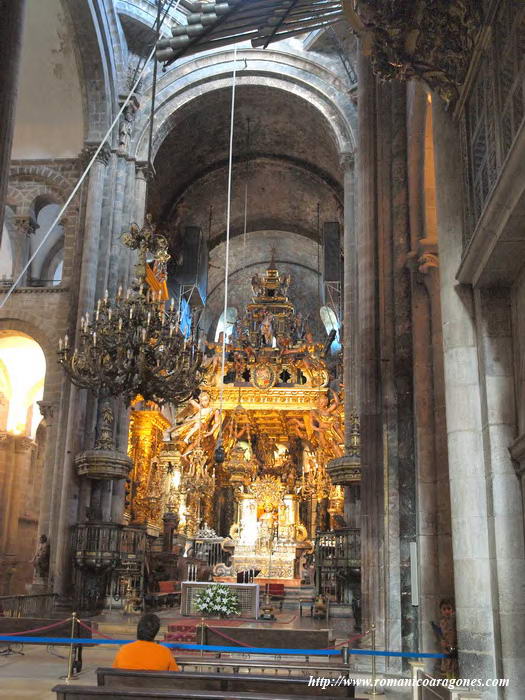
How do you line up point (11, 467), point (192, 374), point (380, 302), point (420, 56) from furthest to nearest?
1. point (11, 467)
2. point (192, 374)
3. point (380, 302)
4. point (420, 56)

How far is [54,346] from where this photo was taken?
58.4 ft

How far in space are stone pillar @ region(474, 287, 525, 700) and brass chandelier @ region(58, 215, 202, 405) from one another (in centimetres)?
692

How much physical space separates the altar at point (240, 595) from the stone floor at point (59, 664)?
1.01 feet

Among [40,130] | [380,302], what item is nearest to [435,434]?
[380,302]

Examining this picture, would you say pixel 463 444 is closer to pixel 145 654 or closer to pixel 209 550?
pixel 145 654

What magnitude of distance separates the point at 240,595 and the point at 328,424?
386 inches

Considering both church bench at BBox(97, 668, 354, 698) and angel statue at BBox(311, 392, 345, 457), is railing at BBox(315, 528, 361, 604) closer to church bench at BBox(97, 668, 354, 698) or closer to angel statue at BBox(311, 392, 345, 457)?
angel statue at BBox(311, 392, 345, 457)

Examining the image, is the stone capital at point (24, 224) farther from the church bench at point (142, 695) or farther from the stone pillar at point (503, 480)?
the church bench at point (142, 695)

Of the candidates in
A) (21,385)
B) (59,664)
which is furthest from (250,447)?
(59,664)

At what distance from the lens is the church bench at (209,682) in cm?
513

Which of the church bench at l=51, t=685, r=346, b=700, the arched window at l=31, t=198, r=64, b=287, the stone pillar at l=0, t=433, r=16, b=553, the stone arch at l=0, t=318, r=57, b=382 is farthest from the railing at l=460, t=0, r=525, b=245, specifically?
the stone pillar at l=0, t=433, r=16, b=553

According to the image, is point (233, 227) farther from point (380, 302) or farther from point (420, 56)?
point (420, 56)

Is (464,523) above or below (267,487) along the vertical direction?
below

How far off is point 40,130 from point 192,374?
927cm
